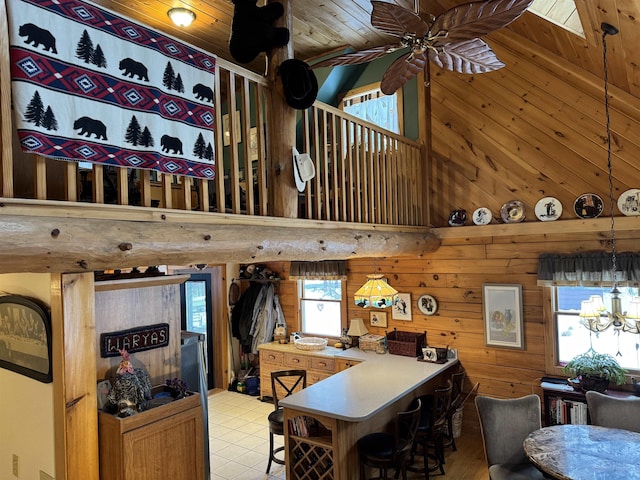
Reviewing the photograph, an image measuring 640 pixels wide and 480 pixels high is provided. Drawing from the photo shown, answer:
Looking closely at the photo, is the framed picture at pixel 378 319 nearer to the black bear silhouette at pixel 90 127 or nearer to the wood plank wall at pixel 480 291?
the wood plank wall at pixel 480 291

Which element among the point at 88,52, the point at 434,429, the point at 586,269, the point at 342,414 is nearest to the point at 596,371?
the point at 586,269

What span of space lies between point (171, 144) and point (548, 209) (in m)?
3.76

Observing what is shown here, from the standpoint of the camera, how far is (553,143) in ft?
14.6

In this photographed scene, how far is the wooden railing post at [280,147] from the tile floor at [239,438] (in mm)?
2724

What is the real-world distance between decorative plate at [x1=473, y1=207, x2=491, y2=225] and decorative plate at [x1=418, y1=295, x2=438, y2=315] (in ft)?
3.37

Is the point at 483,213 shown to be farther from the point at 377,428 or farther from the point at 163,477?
the point at 163,477

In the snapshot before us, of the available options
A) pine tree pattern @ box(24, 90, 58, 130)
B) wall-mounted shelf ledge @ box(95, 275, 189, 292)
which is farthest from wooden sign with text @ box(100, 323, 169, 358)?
pine tree pattern @ box(24, 90, 58, 130)

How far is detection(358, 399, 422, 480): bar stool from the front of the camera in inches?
141

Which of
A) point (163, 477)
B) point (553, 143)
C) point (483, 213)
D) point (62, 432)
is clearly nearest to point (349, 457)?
point (163, 477)

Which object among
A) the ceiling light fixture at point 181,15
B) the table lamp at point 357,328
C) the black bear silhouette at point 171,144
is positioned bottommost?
the table lamp at point 357,328

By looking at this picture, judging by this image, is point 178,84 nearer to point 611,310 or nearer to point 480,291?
point 611,310

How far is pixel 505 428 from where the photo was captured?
11.6ft

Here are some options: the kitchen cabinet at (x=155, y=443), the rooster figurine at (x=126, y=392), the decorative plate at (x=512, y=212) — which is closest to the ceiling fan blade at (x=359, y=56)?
the rooster figurine at (x=126, y=392)

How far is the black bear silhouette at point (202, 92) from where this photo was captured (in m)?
Answer: 2.58
